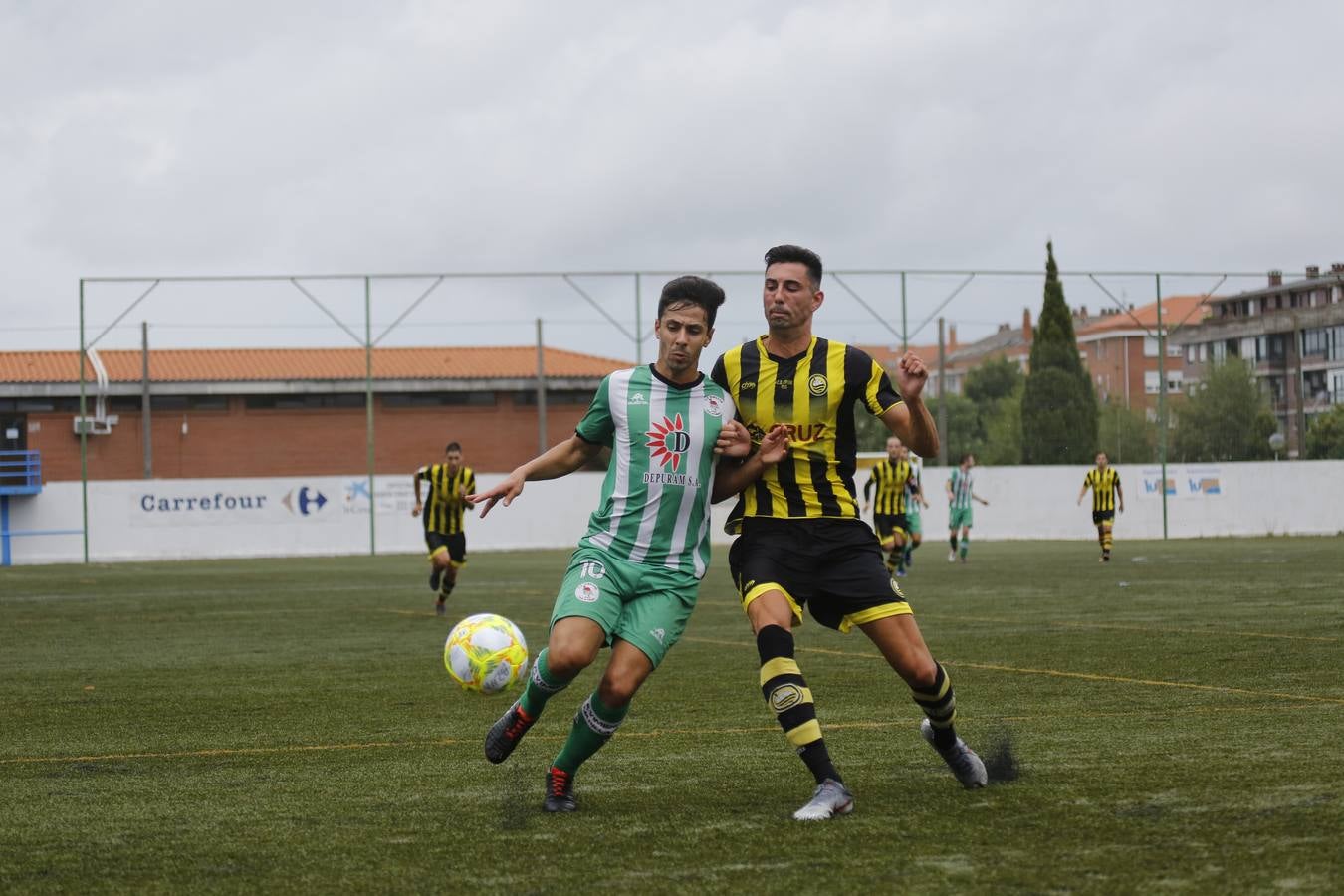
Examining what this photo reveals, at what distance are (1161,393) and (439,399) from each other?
24.3 metres

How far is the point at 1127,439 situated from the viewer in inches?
1667

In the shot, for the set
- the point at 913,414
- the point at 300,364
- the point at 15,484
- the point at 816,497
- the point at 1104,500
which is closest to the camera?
the point at 913,414

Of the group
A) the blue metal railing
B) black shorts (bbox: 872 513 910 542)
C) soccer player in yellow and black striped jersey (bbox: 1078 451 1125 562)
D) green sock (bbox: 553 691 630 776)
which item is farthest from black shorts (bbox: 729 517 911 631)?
the blue metal railing

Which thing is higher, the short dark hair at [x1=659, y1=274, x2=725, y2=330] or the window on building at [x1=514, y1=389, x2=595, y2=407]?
the window on building at [x1=514, y1=389, x2=595, y2=407]

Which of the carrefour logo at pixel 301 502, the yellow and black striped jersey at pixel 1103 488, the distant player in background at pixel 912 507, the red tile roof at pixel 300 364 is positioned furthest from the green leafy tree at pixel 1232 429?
the carrefour logo at pixel 301 502

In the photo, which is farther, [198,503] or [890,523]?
[198,503]

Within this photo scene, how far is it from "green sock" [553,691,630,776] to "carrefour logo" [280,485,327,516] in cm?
3322

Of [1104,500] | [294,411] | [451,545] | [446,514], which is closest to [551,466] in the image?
[451,545]

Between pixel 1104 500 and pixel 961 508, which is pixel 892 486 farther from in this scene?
pixel 1104 500

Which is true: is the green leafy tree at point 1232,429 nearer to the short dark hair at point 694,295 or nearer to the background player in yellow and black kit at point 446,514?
the background player in yellow and black kit at point 446,514

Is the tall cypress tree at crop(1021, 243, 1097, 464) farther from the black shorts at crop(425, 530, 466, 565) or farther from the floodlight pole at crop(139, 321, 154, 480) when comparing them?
the black shorts at crop(425, 530, 466, 565)

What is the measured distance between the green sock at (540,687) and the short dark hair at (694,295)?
1393mm

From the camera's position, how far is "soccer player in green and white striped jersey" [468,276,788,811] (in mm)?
6051

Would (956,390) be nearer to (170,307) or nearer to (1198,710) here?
(170,307)
